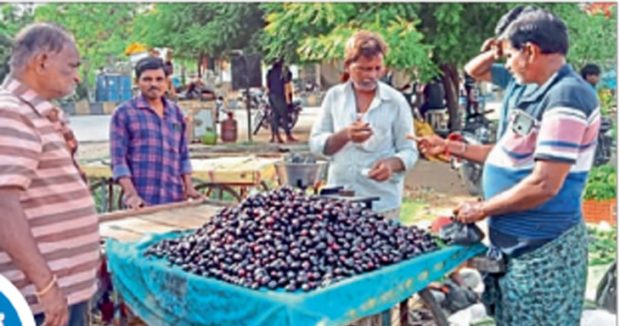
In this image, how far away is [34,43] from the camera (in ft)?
6.85

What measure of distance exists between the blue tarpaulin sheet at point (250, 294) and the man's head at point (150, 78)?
1.23m

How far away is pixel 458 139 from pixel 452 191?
5.37 meters

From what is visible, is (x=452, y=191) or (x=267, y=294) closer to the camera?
(x=267, y=294)

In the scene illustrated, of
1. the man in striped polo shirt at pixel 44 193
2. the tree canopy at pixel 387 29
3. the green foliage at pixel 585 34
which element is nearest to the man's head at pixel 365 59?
the man in striped polo shirt at pixel 44 193

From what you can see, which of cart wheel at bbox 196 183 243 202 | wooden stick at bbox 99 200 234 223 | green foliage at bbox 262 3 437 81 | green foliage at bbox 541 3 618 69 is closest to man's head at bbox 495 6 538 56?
wooden stick at bbox 99 200 234 223

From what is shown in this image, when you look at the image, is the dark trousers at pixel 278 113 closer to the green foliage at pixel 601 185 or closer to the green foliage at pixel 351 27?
the green foliage at pixel 351 27

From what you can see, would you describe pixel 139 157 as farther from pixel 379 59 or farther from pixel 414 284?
pixel 414 284

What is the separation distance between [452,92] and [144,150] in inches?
282

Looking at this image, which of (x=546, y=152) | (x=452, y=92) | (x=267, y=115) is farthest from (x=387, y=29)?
(x=267, y=115)

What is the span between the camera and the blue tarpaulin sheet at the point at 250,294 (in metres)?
1.87

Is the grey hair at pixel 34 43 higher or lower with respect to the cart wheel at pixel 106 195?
higher

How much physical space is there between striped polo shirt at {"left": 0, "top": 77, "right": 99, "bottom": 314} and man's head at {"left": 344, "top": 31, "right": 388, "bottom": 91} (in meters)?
1.33

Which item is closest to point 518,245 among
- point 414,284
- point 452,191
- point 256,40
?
point 414,284

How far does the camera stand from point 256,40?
1105 cm
